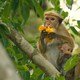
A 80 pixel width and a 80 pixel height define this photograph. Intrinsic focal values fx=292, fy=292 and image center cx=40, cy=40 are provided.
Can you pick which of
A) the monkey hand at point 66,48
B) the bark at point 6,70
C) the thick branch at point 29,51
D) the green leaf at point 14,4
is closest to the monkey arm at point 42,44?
the monkey hand at point 66,48

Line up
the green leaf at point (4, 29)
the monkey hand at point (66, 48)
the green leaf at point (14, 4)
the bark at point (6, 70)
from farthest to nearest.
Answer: the monkey hand at point (66, 48) < the green leaf at point (14, 4) < the green leaf at point (4, 29) < the bark at point (6, 70)

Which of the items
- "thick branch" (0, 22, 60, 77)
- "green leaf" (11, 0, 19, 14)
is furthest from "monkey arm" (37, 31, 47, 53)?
"thick branch" (0, 22, 60, 77)

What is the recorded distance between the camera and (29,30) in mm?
11398

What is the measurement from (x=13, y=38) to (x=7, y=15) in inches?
26.9

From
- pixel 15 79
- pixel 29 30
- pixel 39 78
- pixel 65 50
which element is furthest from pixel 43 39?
pixel 29 30

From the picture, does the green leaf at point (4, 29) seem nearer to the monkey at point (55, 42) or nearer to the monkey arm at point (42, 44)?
the monkey arm at point (42, 44)

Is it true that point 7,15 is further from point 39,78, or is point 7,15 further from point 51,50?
point 51,50

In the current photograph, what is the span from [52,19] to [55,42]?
446 mm

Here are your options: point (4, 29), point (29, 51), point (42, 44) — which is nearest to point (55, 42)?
point (42, 44)

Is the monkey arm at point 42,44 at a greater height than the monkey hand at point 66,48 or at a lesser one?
greater

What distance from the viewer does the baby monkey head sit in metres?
5.31

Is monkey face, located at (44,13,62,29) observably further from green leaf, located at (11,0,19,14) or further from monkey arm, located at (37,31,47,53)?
green leaf, located at (11,0,19,14)

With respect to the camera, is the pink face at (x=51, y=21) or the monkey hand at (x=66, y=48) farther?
the pink face at (x=51, y=21)

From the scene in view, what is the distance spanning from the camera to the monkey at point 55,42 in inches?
206
